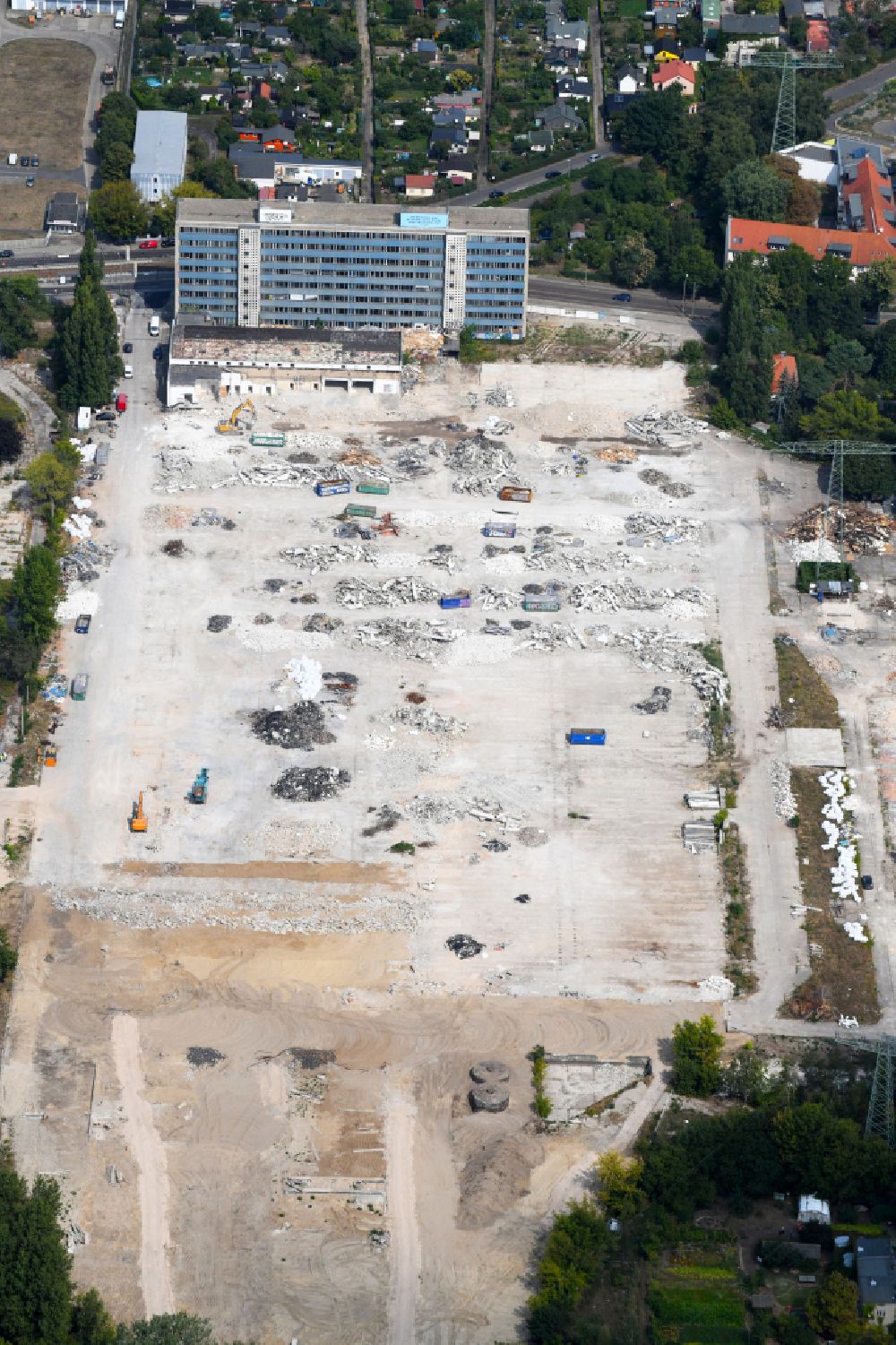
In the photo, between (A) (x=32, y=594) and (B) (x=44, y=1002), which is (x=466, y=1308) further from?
(A) (x=32, y=594)

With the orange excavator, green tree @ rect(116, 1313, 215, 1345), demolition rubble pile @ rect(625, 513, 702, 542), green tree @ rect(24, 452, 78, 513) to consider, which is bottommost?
green tree @ rect(116, 1313, 215, 1345)

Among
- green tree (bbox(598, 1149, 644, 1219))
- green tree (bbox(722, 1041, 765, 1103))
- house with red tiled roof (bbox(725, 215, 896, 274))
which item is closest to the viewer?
green tree (bbox(598, 1149, 644, 1219))

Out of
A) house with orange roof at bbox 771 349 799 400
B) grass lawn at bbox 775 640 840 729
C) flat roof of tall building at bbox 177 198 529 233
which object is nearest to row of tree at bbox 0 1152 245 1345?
grass lawn at bbox 775 640 840 729

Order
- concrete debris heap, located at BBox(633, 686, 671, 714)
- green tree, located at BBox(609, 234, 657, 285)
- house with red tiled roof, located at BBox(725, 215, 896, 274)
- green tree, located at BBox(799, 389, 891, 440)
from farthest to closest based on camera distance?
house with red tiled roof, located at BBox(725, 215, 896, 274) → green tree, located at BBox(609, 234, 657, 285) → green tree, located at BBox(799, 389, 891, 440) → concrete debris heap, located at BBox(633, 686, 671, 714)

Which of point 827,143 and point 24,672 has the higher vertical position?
point 827,143

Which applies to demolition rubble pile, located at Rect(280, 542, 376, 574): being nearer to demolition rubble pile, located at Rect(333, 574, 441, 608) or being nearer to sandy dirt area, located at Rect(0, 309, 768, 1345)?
sandy dirt area, located at Rect(0, 309, 768, 1345)

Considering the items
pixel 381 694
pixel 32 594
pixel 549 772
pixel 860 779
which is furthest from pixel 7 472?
pixel 860 779
